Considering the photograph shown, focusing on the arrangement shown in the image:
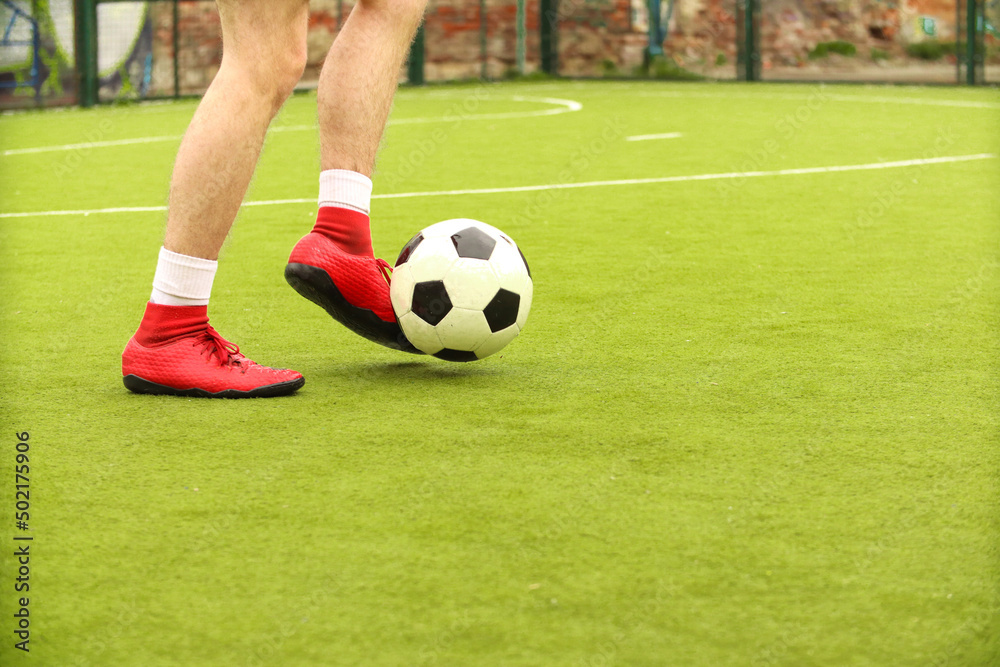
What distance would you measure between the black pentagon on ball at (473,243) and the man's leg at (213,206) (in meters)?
0.45

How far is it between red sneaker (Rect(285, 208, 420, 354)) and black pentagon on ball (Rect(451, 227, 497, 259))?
173mm

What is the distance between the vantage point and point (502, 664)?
134 centimetres

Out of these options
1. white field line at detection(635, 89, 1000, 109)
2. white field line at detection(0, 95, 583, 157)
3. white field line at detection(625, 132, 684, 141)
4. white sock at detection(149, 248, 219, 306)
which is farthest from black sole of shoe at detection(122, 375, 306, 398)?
white field line at detection(635, 89, 1000, 109)

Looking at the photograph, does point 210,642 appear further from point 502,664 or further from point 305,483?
point 305,483

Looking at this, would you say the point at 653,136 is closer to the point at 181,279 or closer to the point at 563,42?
the point at 181,279

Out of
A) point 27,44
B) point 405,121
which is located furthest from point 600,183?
point 27,44

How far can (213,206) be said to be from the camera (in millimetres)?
2443

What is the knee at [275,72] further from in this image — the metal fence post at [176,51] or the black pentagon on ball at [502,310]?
the metal fence post at [176,51]

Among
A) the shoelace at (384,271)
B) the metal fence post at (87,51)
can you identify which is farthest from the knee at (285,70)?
the metal fence post at (87,51)

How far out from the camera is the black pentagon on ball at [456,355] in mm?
2646

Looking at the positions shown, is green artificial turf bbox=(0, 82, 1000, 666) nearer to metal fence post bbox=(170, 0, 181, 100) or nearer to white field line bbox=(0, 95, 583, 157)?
white field line bbox=(0, 95, 583, 157)

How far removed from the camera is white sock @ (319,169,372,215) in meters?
2.68

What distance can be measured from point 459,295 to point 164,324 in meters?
0.59

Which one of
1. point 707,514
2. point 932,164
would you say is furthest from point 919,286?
point 932,164
